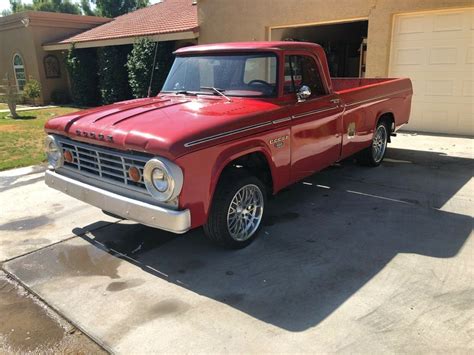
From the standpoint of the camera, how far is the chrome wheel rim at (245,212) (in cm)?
411

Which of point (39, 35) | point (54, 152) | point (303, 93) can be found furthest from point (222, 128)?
point (39, 35)

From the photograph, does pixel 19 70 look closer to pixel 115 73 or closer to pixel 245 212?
pixel 115 73

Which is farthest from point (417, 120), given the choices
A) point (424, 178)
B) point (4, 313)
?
point (4, 313)

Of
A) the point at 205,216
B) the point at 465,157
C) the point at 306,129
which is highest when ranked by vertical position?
the point at 306,129

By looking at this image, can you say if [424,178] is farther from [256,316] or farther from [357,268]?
[256,316]

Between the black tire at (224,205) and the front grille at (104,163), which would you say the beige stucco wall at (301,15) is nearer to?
the black tire at (224,205)

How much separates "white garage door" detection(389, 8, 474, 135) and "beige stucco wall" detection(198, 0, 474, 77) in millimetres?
230

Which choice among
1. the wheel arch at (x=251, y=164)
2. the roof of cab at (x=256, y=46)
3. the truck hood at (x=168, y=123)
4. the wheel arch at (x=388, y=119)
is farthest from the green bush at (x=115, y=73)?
the wheel arch at (x=251, y=164)

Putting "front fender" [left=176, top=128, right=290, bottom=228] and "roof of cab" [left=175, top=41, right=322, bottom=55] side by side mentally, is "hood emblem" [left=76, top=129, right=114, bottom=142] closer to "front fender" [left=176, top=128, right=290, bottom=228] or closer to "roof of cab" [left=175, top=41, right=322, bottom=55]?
"front fender" [left=176, top=128, right=290, bottom=228]

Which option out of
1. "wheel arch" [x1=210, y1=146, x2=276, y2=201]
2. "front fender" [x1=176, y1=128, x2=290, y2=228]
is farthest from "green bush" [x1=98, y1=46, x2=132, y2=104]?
"front fender" [x1=176, y1=128, x2=290, y2=228]

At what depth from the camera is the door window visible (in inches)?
184

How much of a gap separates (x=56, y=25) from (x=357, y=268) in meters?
21.8

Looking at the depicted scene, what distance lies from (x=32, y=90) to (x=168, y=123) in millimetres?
18768

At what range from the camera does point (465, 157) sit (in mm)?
7703
